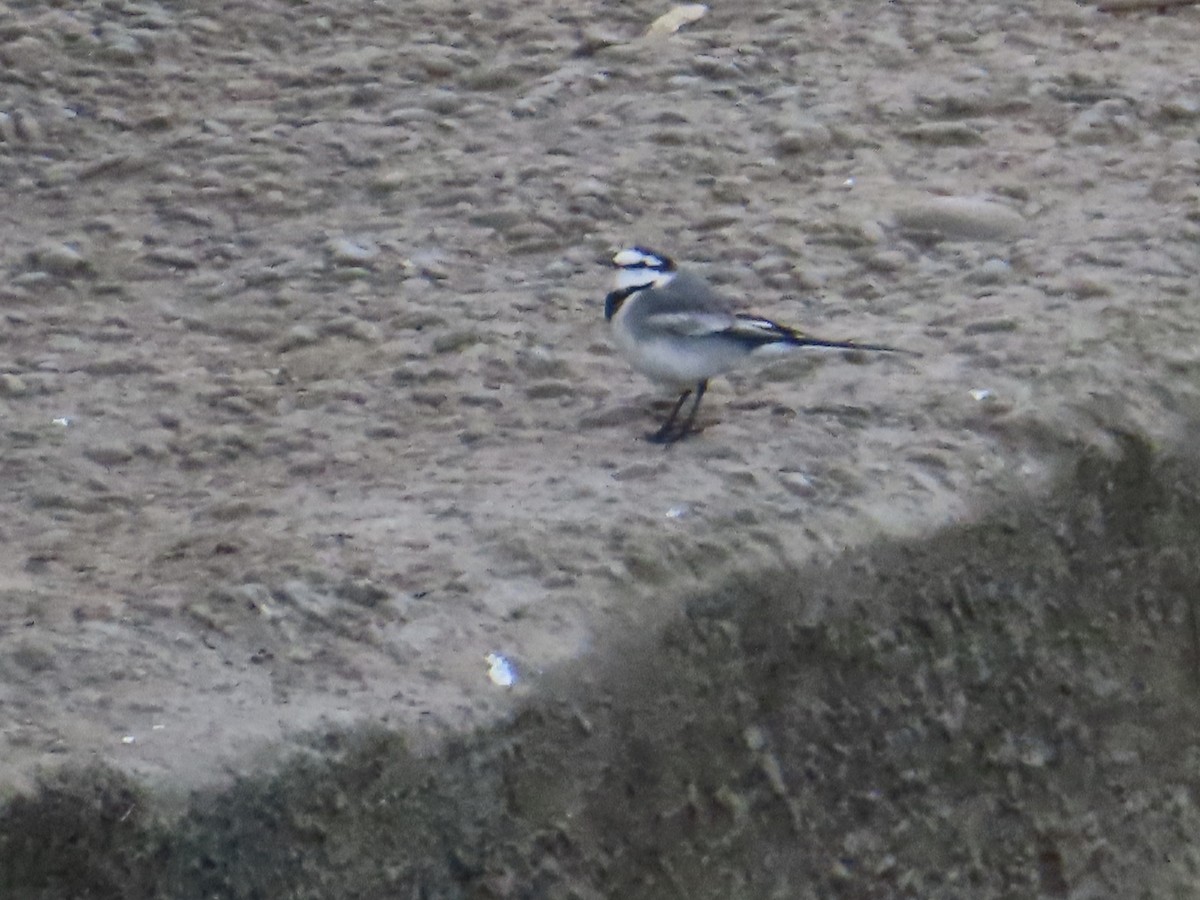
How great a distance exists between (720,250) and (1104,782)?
1.76m

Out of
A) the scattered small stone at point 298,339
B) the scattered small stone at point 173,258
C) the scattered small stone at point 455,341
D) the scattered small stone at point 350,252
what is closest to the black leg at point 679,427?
the scattered small stone at point 455,341

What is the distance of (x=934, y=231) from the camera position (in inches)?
200

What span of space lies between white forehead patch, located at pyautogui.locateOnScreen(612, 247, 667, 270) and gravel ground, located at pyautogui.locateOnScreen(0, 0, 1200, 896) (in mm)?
281

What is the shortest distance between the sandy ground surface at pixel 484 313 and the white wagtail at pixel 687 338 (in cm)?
13

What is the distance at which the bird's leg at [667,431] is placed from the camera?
4195 millimetres

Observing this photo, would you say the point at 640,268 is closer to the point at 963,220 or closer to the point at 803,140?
the point at 963,220

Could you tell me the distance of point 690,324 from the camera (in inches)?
165

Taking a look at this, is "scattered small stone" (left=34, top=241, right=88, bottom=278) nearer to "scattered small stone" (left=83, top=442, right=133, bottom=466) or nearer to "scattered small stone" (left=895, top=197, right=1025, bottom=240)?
"scattered small stone" (left=83, top=442, right=133, bottom=466)

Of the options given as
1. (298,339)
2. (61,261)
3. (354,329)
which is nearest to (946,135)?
(354,329)

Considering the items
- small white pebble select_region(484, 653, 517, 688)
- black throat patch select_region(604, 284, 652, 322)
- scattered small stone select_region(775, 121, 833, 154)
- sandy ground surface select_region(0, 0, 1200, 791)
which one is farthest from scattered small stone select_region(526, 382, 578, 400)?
scattered small stone select_region(775, 121, 833, 154)

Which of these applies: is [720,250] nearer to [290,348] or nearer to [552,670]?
[290,348]

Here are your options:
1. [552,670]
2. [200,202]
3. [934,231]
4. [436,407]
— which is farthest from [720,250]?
[552,670]

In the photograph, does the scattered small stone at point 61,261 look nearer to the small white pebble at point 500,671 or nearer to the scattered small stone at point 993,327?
the small white pebble at point 500,671

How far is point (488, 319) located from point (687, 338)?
760mm
